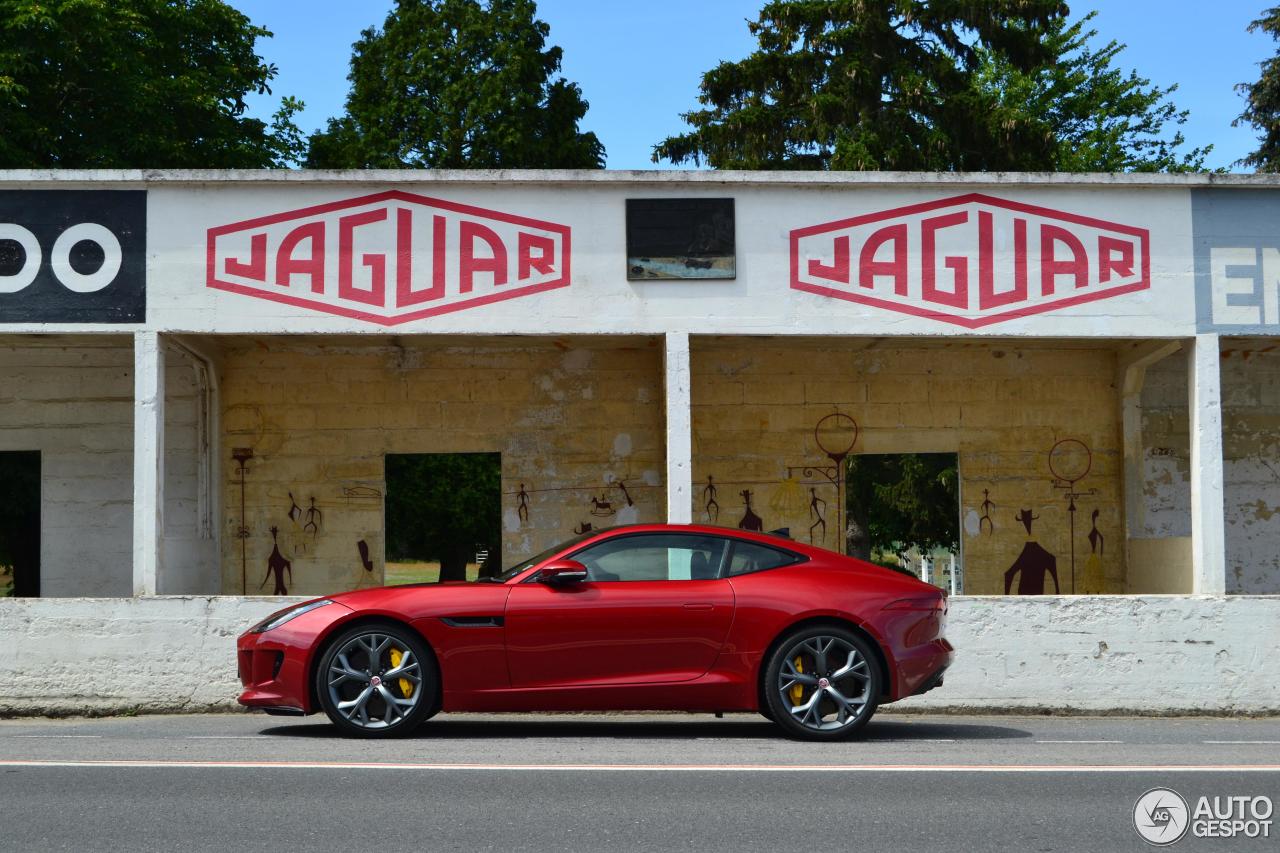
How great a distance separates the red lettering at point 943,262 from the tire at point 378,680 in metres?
6.18

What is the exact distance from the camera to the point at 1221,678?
12.0 metres

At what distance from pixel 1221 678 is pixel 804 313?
4.62 metres

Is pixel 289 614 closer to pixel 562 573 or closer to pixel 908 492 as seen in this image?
pixel 562 573

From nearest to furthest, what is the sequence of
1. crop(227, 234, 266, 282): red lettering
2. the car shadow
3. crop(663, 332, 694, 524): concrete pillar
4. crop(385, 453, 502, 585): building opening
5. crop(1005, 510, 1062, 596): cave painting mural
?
the car shadow
crop(663, 332, 694, 524): concrete pillar
crop(227, 234, 266, 282): red lettering
crop(1005, 510, 1062, 596): cave painting mural
crop(385, 453, 502, 585): building opening

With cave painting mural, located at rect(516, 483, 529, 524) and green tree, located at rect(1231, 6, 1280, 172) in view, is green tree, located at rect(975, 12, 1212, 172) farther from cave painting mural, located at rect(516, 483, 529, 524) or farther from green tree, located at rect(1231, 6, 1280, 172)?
cave painting mural, located at rect(516, 483, 529, 524)

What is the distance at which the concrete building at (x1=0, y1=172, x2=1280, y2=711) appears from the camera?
1261 cm

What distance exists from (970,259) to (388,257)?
5.15 m

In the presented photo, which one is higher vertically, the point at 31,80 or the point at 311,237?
the point at 31,80

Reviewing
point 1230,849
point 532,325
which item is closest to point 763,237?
point 532,325

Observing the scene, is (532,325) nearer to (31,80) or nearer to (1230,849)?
(1230,849)

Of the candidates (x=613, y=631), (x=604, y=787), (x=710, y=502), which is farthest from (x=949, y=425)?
(x=604, y=787)

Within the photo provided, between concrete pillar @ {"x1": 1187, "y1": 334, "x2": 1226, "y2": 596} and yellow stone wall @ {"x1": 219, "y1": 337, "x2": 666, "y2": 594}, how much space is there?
206 inches

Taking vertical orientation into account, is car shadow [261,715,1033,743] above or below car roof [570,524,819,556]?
below

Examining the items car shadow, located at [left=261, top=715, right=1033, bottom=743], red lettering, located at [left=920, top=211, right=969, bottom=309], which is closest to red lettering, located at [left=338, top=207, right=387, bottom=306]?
car shadow, located at [left=261, top=715, right=1033, bottom=743]
